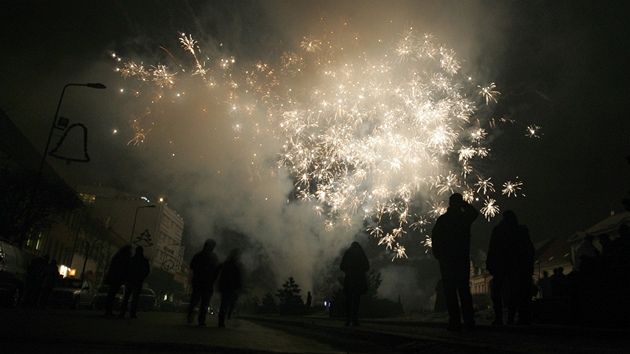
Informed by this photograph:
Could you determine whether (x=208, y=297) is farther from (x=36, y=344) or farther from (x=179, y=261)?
(x=179, y=261)

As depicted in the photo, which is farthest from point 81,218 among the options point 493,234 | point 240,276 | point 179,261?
point 179,261

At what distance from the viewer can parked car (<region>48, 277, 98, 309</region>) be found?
752 inches

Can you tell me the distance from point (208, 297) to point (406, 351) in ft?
20.4

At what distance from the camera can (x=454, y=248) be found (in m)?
6.56

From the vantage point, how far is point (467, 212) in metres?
6.71

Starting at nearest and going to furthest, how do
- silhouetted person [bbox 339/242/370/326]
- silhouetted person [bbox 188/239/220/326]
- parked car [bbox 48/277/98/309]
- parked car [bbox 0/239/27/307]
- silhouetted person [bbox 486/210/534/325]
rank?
1. silhouetted person [bbox 486/210/534/325]
2. silhouetted person [bbox 188/239/220/326]
3. silhouetted person [bbox 339/242/370/326]
4. parked car [bbox 0/239/27/307]
5. parked car [bbox 48/277/98/309]

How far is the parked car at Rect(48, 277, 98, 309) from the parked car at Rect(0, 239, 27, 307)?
21.2 ft

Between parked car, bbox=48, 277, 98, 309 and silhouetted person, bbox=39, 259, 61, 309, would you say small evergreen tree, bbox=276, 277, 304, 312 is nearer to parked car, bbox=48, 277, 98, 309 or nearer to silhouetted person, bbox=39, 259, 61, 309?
parked car, bbox=48, 277, 98, 309

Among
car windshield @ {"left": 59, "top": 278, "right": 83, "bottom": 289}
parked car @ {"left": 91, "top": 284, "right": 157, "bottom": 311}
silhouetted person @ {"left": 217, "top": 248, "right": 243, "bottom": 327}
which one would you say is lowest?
parked car @ {"left": 91, "top": 284, "right": 157, "bottom": 311}

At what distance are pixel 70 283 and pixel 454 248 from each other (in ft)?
61.9

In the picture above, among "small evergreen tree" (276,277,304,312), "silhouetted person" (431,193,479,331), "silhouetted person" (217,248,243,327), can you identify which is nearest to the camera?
"silhouetted person" (431,193,479,331)

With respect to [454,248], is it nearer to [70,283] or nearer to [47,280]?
[47,280]

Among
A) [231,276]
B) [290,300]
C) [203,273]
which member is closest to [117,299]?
[290,300]

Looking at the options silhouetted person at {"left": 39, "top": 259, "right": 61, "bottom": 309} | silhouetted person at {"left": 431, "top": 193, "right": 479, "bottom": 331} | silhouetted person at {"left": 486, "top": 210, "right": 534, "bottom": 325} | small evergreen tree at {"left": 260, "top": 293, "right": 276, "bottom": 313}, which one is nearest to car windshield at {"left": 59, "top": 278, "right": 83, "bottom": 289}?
silhouetted person at {"left": 39, "top": 259, "right": 61, "bottom": 309}
